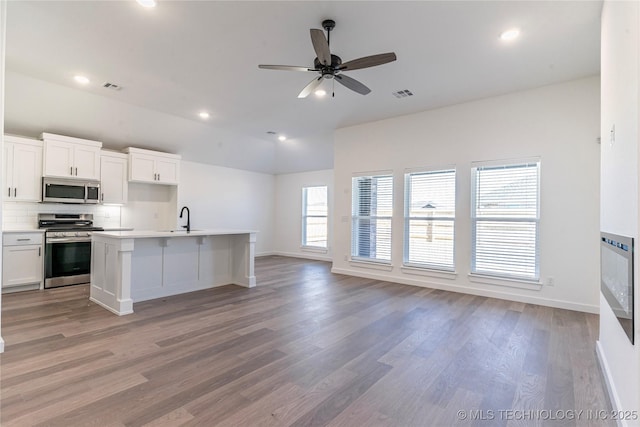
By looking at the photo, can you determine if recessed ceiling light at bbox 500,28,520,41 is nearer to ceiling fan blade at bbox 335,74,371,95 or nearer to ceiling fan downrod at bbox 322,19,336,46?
ceiling fan blade at bbox 335,74,371,95

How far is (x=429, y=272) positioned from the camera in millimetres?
5438

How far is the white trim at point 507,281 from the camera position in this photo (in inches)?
175

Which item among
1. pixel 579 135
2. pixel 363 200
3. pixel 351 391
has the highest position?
pixel 579 135

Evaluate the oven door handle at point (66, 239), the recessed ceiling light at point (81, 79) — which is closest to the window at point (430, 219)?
the recessed ceiling light at point (81, 79)

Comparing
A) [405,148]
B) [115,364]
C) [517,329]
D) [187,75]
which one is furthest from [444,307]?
[187,75]

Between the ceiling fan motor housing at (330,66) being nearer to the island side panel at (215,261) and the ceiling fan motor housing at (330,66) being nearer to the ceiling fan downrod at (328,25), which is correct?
the ceiling fan downrod at (328,25)

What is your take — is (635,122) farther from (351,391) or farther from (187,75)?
(187,75)

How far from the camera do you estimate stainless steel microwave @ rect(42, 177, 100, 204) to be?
5.13 metres

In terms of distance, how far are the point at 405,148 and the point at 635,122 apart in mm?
4227

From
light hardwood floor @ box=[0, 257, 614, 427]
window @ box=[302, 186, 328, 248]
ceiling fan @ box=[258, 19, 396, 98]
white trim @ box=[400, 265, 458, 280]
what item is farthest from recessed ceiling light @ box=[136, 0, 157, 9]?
window @ box=[302, 186, 328, 248]

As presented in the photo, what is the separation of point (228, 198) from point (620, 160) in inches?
317

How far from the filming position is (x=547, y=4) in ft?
8.90

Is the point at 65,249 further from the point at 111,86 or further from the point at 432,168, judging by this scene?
the point at 432,168

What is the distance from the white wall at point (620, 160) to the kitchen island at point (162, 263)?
4.49m
